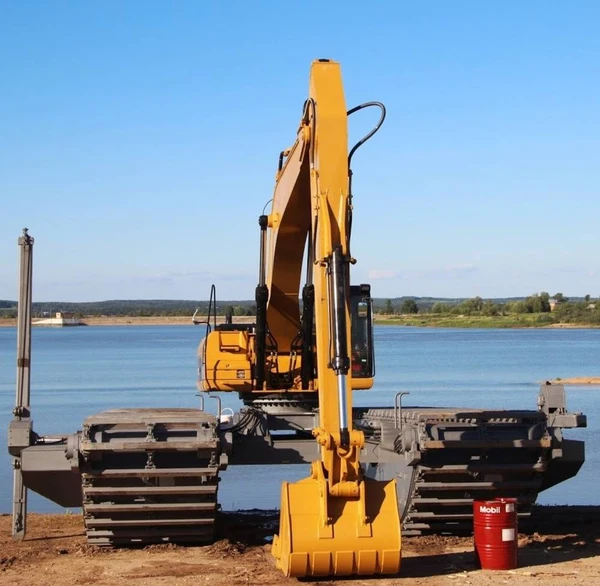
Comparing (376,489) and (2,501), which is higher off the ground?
(376,489)

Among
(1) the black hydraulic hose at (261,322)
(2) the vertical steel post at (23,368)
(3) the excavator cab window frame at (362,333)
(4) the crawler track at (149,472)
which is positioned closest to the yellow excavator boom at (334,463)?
(4) the crawler track at (149,472)

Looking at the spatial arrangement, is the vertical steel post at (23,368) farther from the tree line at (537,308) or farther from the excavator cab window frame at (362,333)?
the tree line at (537,308)

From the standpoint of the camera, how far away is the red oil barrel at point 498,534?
1125 cm

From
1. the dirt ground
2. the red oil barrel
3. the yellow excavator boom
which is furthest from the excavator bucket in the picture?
the red oil barrel

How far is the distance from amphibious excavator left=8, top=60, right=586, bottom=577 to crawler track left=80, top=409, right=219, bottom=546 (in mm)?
16

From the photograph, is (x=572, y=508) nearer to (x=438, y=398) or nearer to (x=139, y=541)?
(x=139, y=541)

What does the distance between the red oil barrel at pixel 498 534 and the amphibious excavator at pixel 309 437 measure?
0.92 m

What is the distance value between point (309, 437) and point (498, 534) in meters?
4.70

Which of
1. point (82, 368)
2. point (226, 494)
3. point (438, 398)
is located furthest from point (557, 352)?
point (226, 494)

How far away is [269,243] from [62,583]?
5.59m

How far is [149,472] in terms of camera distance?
40.1 ft

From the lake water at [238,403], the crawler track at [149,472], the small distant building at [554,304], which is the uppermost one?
the small distant building at [554,304]

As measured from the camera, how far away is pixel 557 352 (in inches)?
3319

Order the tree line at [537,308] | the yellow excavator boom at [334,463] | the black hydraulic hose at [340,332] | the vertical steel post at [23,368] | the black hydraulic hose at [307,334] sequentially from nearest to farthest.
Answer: the black hydraulic hose at [340,332], the yellow excavator boom at [334,463], the vertical steel post at [23,368], the black hydraulic hose at [307,334], the tree line at [537,308]
